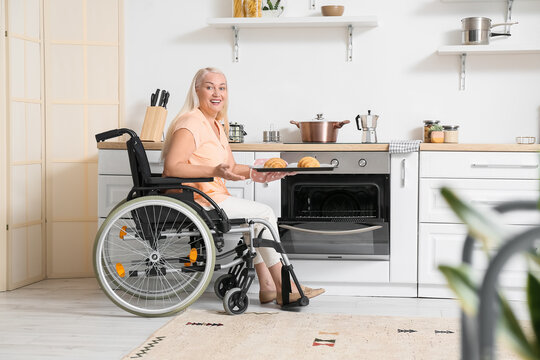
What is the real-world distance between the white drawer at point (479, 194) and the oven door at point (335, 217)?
0.20 metres

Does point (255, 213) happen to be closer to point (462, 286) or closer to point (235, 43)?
point (235, 43)

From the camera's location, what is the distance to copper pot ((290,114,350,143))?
365cm

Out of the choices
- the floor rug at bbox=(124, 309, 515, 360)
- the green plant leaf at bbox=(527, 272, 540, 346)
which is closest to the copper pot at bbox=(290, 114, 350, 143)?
the floor rug at bbox=(124, 309, 515, 360)

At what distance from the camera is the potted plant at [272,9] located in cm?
386

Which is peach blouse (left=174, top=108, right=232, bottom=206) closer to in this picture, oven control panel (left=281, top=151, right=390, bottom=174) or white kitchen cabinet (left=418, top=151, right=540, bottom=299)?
oven control panel (left=281, top=151, right=390, bottom=174)

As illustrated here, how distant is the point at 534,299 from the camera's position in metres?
0.62

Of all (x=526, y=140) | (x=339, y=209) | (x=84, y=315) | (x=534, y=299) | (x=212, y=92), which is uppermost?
(x=212, y=92)

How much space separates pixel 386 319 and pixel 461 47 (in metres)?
1.61

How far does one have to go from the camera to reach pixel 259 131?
13.2ft

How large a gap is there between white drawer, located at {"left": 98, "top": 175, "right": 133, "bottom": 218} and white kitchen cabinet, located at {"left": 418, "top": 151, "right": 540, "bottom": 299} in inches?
60.9

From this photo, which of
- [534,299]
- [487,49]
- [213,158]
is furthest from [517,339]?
[487,49]

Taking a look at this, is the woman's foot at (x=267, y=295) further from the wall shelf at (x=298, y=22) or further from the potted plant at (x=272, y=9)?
the potted plant at (x=272, y=9)

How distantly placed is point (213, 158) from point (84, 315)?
0.92 meters

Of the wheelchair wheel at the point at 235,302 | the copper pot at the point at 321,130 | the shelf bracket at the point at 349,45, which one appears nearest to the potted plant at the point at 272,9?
the shelf bracket at the point at 349,45
